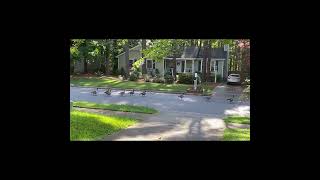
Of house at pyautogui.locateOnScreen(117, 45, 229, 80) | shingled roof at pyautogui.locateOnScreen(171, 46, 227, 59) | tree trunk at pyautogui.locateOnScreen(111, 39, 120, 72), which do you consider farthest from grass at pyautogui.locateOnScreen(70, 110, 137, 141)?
tree trunk at pyautogui.locateOnScreen(111, 39, 120, 72)

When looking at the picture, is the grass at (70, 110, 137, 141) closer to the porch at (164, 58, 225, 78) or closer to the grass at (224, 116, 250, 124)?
the grass at (224, 116, 250, 124)

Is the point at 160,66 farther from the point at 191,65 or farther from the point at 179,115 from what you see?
the point at 179,115

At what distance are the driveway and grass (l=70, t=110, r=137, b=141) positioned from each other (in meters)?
0.29

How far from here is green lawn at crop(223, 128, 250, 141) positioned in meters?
7.94

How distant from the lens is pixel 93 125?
8.88 m

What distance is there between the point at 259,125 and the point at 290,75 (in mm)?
541

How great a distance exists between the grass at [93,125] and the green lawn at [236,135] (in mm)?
2547

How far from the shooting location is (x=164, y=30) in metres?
3.40

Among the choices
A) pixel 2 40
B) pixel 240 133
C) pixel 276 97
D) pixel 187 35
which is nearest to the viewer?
pixel 2 40

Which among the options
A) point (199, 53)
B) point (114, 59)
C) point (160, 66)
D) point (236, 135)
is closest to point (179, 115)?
point (236, 135)

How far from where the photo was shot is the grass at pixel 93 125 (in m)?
7.83

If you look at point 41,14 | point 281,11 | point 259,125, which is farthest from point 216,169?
point 41,14

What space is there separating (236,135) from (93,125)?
346 centimetres

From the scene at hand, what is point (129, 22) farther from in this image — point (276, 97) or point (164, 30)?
point (276, 97)
